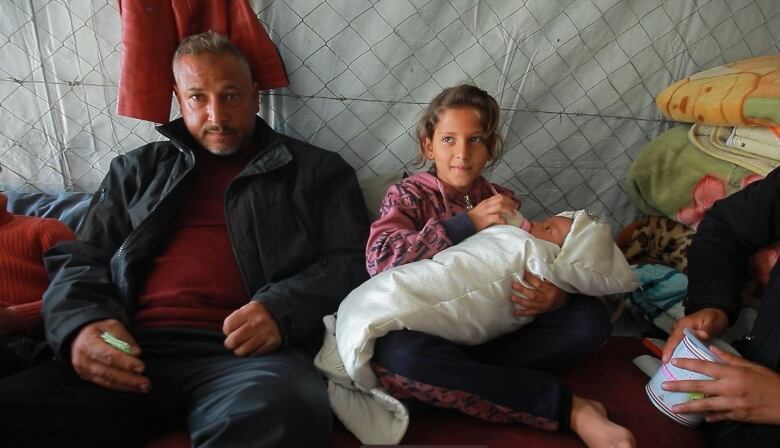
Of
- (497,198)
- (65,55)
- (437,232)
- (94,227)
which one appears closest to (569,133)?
(497,198)

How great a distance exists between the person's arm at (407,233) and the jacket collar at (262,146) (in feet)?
0.92

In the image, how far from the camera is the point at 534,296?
3.37ft

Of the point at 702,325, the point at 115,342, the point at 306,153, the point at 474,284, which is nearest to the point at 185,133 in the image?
the point at 306,153

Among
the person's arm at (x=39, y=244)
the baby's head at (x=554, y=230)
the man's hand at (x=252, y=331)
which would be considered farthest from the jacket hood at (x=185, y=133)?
the baby's head at (x=554, y=230)

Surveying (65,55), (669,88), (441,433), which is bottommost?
(441,433)

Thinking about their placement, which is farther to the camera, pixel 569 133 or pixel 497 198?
pixel 569 133

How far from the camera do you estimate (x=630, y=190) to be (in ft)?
5.15

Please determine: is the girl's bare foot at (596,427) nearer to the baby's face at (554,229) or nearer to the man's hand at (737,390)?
the man's hand at (737,390)

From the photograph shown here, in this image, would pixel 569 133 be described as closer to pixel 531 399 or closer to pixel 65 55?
pixel 531 399

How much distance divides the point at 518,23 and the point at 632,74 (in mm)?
385

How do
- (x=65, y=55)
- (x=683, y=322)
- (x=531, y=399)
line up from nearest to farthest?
(x=531, y=399) → (x=683, y=322) → (x=65, y=55)

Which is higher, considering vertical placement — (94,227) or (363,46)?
(363,46)

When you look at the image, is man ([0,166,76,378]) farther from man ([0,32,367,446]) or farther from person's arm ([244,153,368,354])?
person's arm ([244,153,368,354])

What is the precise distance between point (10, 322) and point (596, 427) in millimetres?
1143
